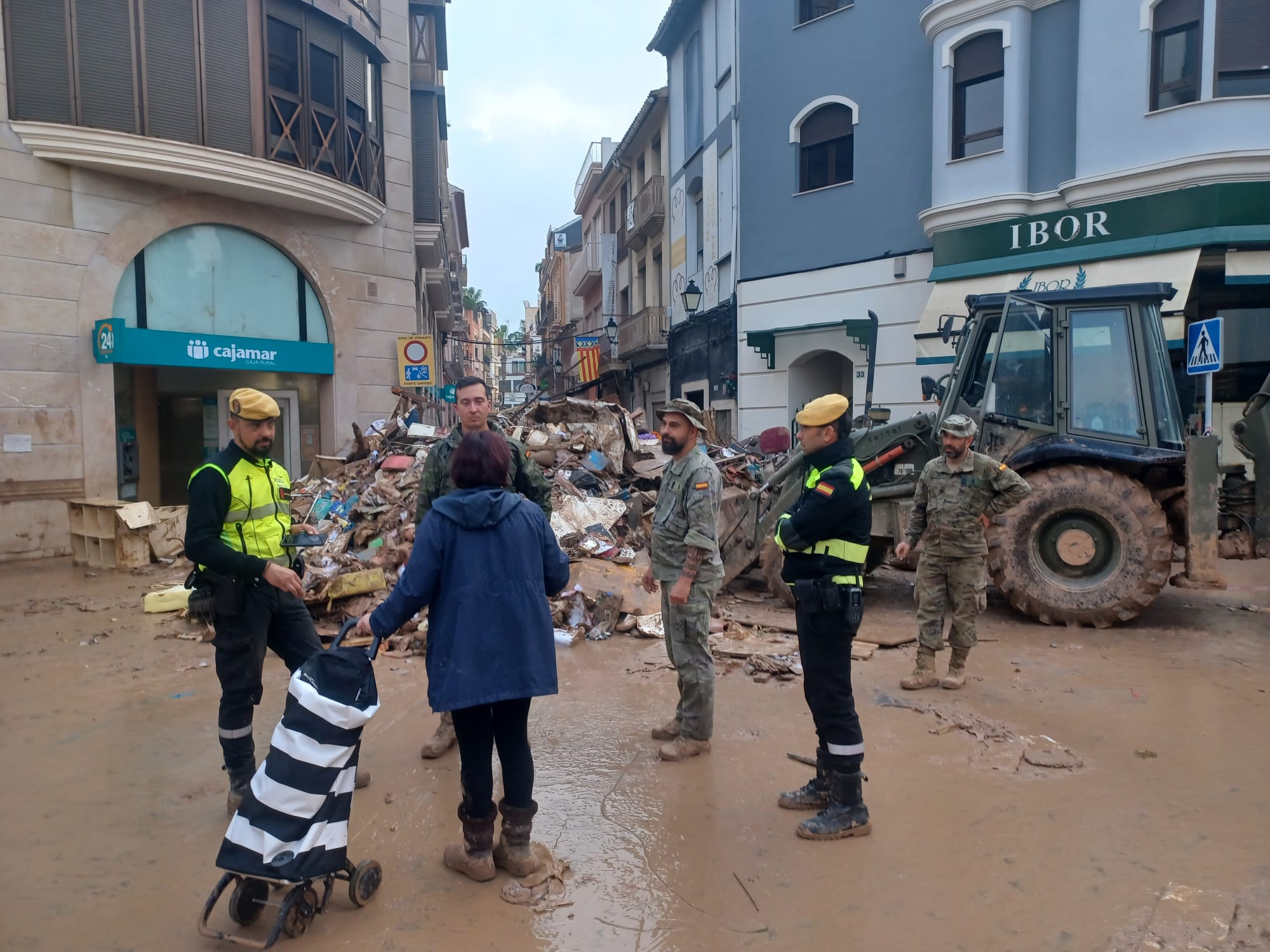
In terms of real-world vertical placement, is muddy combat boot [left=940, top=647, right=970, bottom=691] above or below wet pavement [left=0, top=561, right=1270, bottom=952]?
above

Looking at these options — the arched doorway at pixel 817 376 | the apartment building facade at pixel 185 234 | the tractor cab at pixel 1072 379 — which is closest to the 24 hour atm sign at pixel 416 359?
the apartment building facade at pixel 185 234

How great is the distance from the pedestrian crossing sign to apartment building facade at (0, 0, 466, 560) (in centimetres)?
1197

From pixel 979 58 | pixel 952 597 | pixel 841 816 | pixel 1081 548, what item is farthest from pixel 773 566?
pixel 979 58

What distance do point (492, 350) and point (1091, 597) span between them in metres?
92.6

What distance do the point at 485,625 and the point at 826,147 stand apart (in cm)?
1472

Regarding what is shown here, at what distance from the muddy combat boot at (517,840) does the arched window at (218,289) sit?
35.7ft

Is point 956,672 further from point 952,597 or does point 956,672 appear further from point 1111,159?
point 1111,159

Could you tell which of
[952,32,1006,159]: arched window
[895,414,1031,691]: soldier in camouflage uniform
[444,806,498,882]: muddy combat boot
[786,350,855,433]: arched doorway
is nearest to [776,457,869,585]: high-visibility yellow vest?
[444,806,498,882]: muddy combat boot

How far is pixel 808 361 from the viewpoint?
53.0 feet

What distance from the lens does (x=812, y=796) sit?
3.65 metres

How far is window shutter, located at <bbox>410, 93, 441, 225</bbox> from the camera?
58.7 ft

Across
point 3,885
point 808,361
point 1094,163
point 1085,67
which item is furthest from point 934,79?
point 3,885

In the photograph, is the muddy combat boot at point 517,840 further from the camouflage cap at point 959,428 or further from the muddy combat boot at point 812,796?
the camouflage cap at point 959,428

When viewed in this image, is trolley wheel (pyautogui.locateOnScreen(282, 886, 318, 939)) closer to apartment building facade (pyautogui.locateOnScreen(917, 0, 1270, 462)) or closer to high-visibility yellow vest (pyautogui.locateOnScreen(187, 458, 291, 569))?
high-visibility yellow vest (pyautogui.locateOnScreen(187, 458, 291, 569))
